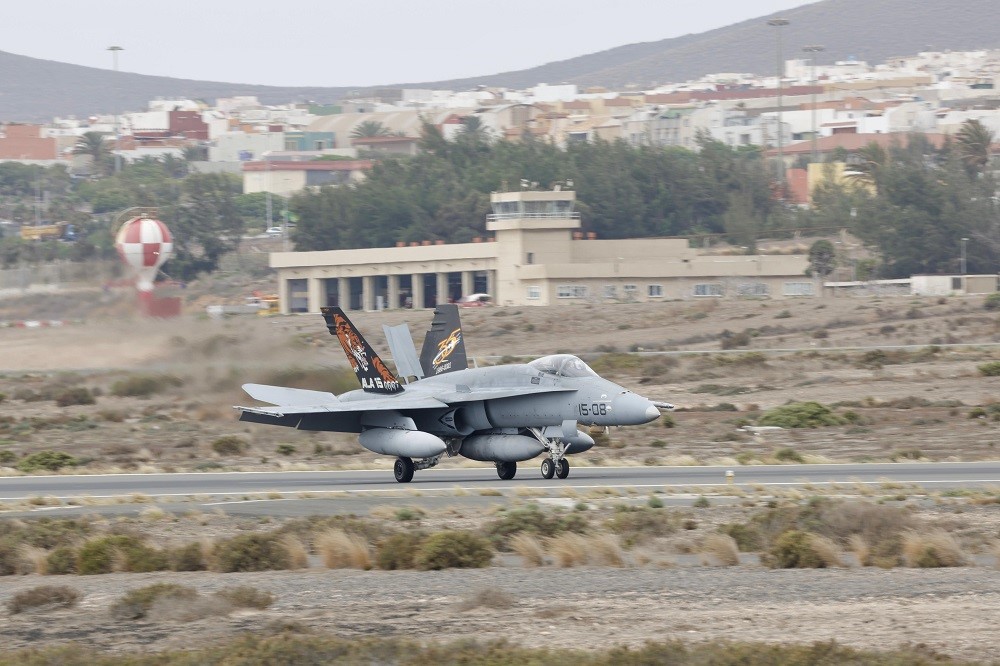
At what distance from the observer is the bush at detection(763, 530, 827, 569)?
19.8 m

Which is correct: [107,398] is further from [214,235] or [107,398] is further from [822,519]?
[214,235]

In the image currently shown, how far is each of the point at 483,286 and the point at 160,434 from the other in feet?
215

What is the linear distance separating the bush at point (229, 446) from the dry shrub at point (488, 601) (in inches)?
1100

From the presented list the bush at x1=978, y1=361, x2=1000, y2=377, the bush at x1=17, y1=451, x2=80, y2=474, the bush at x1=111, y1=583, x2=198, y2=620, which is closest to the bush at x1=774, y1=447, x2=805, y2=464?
the bush at x1=17, y1=451, x2=80, y2=474

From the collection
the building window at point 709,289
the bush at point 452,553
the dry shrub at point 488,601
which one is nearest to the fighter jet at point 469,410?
the bush at point 452,553

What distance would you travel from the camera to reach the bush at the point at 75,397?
62562 mm

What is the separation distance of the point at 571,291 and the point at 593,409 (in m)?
75.0

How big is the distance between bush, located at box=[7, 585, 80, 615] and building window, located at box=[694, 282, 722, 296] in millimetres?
92177

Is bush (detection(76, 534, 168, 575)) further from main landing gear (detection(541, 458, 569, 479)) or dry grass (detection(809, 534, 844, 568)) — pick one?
main landing gear (detection(541, 458, 569, 479))

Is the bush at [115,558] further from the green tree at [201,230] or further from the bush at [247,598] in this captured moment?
the green tree at [201,230]

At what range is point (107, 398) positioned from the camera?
63531 millimetres

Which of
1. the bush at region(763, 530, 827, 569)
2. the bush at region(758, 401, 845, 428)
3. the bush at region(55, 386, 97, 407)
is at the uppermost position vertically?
the bush at region(763, 530, 827, 569)

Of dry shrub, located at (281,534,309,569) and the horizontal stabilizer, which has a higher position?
the horizontal stabilizer

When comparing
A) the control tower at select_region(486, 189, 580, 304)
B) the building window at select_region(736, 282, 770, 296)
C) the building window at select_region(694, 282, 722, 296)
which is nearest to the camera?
the control tower at select_region(486, 189, 580, 304)
